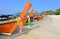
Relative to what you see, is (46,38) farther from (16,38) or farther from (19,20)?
(19,20)

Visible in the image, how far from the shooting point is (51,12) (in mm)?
97375

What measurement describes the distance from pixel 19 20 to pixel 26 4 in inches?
116

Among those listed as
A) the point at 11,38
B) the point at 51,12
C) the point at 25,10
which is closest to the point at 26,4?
the point at 25,10

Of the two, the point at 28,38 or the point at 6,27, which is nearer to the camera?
the point at 28,38

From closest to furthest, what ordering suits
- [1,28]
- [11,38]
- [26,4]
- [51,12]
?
[11,38] < [1,28] < [26,4] < [51,12]

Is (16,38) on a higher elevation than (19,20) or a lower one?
lower

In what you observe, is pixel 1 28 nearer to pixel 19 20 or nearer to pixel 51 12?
pixel 19 20

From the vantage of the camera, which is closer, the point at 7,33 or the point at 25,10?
the point at 7,33

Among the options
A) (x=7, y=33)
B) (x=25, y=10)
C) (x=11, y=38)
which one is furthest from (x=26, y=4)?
(x=11, y=38)

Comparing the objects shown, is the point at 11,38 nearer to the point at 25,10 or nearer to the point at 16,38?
the point at 16,38

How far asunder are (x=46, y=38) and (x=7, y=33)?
9.24 ft

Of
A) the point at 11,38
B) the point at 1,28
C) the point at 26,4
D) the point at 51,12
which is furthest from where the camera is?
the point at 51,12

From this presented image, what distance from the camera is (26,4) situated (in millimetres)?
13820

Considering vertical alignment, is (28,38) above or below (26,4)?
below
